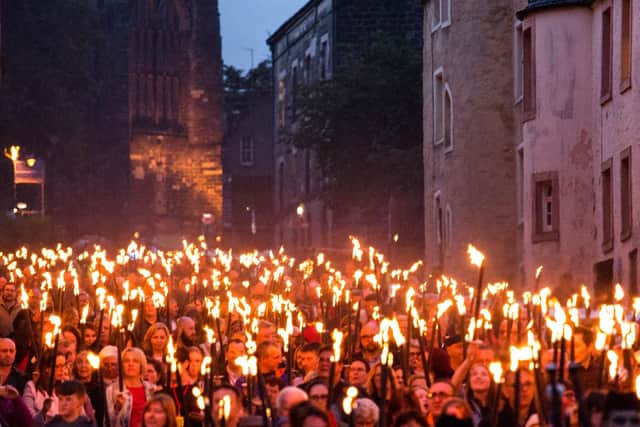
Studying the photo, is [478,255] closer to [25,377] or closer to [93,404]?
[93,404]

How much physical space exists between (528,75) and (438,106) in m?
8.30

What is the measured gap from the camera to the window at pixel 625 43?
28.8 metres

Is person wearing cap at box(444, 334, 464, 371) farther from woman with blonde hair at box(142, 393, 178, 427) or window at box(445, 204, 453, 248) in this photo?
window at box(445, 204, 453, 248)

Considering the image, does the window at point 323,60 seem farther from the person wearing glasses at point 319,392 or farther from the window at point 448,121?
Result: the person wearing glasses at point 319,392

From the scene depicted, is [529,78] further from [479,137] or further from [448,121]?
[448,121]

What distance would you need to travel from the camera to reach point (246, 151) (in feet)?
327

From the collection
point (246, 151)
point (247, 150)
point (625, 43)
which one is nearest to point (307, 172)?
point (247, 150)

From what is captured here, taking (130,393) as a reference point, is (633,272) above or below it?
above

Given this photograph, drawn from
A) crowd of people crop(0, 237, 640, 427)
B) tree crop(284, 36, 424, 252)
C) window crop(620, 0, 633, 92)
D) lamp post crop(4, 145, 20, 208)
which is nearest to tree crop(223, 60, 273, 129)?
lamp post crop(4, 145, 20, 208)

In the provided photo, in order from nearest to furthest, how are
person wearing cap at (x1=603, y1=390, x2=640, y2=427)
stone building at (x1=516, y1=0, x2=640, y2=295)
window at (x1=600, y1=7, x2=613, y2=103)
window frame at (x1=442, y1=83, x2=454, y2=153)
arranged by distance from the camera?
person wearing cap at (x1=603, y1=390, x2=640, y2=427) < stone building at (x1=516, y1=0, x2=640, y2=295) < window at (x1=600, y1=7, x2=613, y2=103) < window frame at (x1=442, y1=83, x2=454, y2=153)

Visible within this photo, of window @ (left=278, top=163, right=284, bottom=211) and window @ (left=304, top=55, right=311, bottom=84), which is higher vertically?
window @ (left=304, top=55, right=311, bottom=84)

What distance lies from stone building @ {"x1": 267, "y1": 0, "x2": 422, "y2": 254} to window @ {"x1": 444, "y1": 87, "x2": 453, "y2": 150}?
13250mm

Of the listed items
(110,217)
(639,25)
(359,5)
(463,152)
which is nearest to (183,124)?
(110,217)

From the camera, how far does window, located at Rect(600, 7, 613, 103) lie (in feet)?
102
